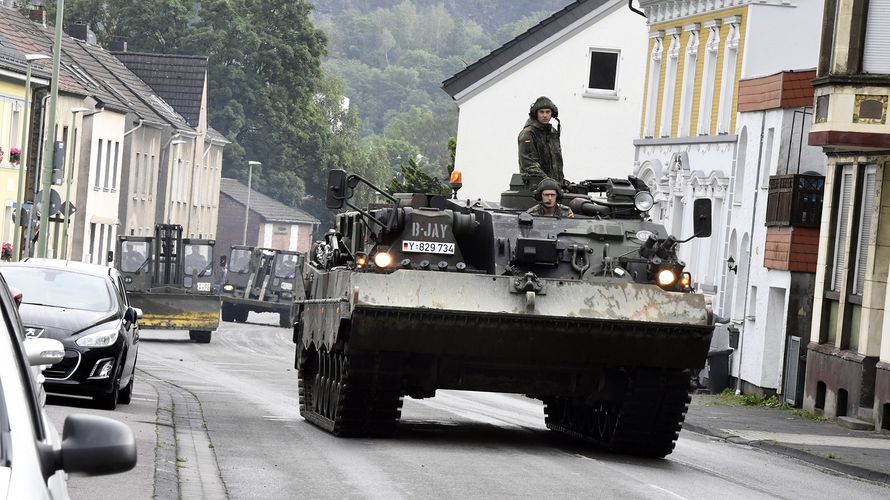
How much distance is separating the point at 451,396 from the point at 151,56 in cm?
6238

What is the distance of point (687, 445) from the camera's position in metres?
20.7

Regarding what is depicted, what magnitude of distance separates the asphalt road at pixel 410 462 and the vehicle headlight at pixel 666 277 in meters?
1.57

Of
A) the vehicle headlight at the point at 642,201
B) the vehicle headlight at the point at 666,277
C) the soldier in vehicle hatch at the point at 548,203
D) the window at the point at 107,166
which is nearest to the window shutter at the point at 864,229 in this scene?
the vehicle headlight at the point at 642,201

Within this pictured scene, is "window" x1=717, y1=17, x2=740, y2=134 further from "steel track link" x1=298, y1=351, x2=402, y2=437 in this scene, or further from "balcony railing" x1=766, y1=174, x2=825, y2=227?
"steel track link" x1=298, y1=351, x2=402, y2=437

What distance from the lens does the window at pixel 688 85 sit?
137 ft

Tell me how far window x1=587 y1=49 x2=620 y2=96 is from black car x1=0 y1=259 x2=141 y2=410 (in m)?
39.6

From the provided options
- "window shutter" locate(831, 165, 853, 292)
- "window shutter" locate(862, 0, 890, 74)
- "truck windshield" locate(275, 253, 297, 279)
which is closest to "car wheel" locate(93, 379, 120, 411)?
"window shutter" locate(862, 0, 890, 74)

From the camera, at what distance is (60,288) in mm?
18828

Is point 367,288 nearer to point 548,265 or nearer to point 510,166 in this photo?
point 548,265

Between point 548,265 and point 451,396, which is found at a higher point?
point 548,265

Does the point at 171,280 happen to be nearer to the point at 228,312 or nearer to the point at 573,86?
the point at 573,86

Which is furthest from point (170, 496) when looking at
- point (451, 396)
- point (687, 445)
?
point (451, 396)

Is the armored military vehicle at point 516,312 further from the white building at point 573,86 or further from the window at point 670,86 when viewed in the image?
the white building at point 573,86

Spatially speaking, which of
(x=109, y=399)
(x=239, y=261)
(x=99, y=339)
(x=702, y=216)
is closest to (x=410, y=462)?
(x=702, y=216)
